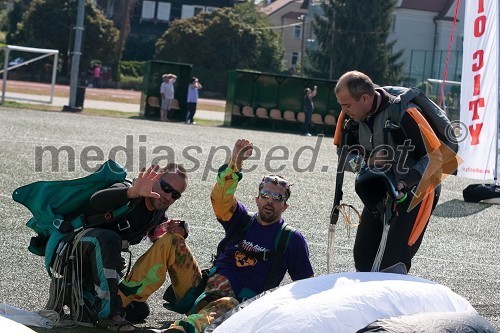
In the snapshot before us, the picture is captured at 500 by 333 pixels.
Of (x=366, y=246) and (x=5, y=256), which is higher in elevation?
(x=366, y=246)

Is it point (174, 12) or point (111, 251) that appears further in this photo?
point (174, 12)

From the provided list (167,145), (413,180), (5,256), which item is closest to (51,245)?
(5,256)

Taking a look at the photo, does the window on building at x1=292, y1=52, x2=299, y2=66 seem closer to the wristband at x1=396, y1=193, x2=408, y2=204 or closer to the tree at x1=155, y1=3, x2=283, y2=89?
the tree at x1=155, y1=3, x2=283, y2=89

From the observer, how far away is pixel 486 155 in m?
14.0

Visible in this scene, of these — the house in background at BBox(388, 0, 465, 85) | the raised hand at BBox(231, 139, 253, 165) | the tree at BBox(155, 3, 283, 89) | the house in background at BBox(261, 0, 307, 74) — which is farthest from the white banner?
the house in background at BBox(261, 0, 307, 74)

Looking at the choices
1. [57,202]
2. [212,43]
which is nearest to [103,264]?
[57,202]

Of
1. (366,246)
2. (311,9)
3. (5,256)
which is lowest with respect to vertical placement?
(5,256)

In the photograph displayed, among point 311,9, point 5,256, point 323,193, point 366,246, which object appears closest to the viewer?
point 366,246

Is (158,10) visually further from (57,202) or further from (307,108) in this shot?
(57,202)

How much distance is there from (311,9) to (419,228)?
265ft

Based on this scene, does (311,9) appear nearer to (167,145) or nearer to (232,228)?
(167,145)

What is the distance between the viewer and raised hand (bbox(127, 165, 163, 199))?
5723mm

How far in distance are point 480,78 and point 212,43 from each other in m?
53.3

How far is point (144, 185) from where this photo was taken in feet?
18.8
